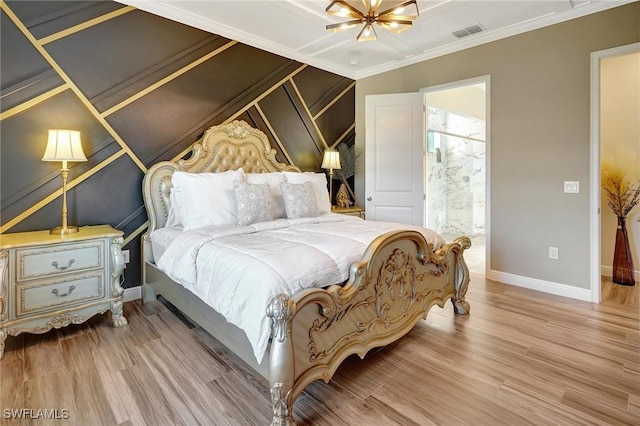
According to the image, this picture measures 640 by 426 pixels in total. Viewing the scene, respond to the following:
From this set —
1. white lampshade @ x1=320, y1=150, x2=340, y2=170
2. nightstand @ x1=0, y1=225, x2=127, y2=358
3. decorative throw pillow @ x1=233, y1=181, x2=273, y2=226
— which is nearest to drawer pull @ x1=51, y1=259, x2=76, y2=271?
nightstand @ x1=0, y1=225, x2=127, y2=358

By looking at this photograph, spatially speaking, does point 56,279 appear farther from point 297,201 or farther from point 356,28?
point 356,28

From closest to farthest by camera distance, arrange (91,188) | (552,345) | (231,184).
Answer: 1. (552,345)
2. (91,188)
3. (231,184)

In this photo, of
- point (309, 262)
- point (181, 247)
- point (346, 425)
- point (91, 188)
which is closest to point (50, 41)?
point (91, 188)

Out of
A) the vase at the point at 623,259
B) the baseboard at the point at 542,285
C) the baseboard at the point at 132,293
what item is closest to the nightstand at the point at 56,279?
the baseboard at the point at 132,293

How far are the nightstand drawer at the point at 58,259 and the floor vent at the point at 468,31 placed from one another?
4072 mm

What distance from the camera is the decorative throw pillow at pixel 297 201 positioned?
3.12m

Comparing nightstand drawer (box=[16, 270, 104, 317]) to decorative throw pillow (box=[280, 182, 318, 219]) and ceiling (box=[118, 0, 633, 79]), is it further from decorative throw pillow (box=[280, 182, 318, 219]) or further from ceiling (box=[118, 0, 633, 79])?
ceiling (box=[118, 0, 633, 79])

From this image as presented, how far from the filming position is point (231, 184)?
119 inches

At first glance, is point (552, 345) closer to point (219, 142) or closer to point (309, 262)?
point (309, 262)

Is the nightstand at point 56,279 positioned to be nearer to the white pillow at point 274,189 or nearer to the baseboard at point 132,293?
the baseboard at point 132,293

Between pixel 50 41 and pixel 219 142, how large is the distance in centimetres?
153

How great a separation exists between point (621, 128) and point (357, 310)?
13.2 feet

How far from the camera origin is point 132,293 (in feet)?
10.1

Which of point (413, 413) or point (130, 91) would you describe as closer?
point (413, 413)
